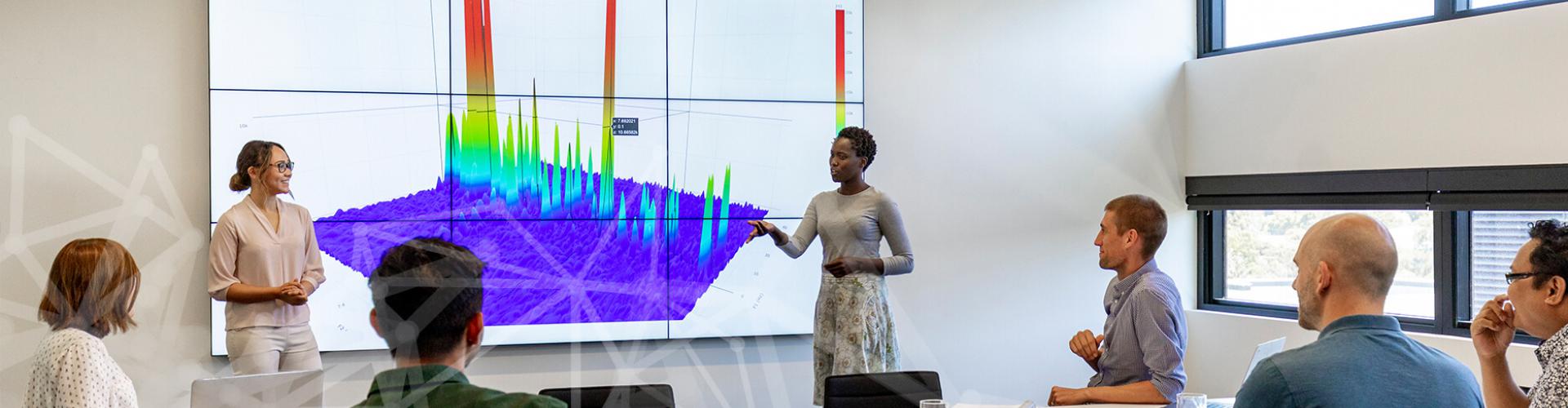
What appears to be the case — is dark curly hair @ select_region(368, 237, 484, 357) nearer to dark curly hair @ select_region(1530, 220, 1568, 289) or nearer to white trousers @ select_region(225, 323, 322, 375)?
dark curly hair @ select_region(1530, 220, 1568, 289)

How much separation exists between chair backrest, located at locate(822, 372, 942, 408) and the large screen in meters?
1.92

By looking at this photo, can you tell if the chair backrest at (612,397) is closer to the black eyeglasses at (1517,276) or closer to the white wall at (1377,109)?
the black eyeglasses at (1517,276)

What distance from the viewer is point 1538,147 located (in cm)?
459

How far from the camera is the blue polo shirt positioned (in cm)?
185

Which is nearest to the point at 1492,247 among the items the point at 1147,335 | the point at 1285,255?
the point at 1285,255

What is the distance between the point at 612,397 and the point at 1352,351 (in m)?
2.06

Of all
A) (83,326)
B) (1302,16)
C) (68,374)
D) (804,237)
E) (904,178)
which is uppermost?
(1302,16)

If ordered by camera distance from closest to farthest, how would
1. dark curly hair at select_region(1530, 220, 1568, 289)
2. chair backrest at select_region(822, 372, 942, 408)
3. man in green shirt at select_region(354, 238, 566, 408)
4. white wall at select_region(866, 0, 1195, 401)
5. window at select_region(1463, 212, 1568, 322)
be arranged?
man in green shirt at select_region(354, 238, 566, 408), dark curly hair at select_region(1530, 220, 1568, 289), chair backrest at select_region(822, 372, 942, 408), window at select_region(1463, 212, 1568, 322), white wall at select_region(866, 0, 1195, 401)

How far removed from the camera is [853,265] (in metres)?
4.32

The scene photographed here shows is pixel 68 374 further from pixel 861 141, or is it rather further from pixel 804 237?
pixel 861 141

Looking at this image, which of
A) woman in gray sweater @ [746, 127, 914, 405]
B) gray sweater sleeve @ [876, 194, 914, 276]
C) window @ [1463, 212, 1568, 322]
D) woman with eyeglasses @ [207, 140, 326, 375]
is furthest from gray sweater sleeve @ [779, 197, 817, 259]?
window @ [1463, 212, 1568, 322]

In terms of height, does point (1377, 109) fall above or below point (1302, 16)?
below

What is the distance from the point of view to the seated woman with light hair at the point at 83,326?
2.78m

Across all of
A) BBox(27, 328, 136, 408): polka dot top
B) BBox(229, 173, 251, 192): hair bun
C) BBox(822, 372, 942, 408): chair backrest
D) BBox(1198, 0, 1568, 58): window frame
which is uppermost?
BBox(1198, 0, 1568, 58): window frame
